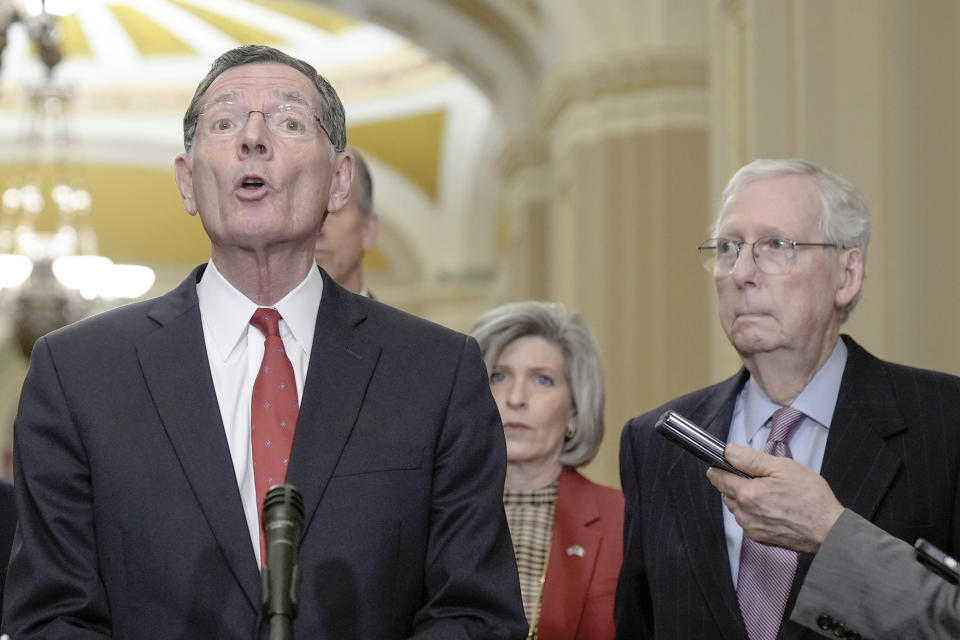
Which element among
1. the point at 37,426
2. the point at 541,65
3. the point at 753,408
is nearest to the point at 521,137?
the point at 541,65

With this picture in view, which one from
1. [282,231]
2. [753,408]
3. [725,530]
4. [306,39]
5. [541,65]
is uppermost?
[306,39]

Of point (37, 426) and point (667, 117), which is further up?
point (667, 117)

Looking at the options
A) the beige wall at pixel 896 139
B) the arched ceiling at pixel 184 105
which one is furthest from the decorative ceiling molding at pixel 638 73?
the arched ceiling at pixel 184 105

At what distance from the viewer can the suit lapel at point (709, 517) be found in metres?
2.58

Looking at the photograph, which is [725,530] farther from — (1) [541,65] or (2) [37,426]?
(1) [541,65]

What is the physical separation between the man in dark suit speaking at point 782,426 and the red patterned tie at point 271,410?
90 cm

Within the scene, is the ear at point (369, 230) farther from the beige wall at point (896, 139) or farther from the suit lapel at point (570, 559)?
the beige wall at point (896, 139)

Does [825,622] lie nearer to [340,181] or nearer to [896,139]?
[340,181]


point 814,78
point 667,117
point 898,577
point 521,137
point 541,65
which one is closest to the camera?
point 898,577

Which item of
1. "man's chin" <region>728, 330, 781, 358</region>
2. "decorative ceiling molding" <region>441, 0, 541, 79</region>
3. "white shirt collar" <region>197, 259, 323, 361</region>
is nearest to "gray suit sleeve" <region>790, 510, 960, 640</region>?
"man's chin" <region>728, 330, 781, 358</region>

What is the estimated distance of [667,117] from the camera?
9.24 m

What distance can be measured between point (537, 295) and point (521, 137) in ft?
4.39

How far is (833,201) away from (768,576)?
2.37 ft

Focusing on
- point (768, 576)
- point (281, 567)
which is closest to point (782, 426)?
point (768, 576)
